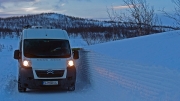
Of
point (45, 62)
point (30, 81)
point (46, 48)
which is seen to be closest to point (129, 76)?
point (45, 62)

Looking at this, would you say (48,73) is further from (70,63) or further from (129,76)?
(129,76)

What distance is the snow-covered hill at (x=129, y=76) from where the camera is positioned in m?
6.01

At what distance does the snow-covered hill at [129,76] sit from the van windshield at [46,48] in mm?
1168

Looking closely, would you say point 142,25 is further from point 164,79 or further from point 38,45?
point 164,79

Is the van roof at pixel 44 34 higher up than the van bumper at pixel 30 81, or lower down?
higher up

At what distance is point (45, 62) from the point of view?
11.0 meters

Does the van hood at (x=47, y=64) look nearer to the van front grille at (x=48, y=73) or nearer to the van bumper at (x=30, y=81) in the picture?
the van front grille at (x=48, y=73)

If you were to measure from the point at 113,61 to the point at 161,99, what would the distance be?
11.5 ft

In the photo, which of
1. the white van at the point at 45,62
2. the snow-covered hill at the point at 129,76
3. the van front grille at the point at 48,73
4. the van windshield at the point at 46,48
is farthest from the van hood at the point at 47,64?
the snow-covered hill at the point at 129,76

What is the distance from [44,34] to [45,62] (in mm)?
1528

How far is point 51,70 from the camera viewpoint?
10906 millimetres

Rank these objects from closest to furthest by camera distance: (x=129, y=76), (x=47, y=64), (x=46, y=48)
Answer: (x=129, y=76) → (x=47, y=64) → (x=46, y=48)

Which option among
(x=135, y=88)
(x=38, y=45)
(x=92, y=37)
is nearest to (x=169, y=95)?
(x=135, y=88)

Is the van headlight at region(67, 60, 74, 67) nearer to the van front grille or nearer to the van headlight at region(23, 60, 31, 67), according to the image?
the van front grille
